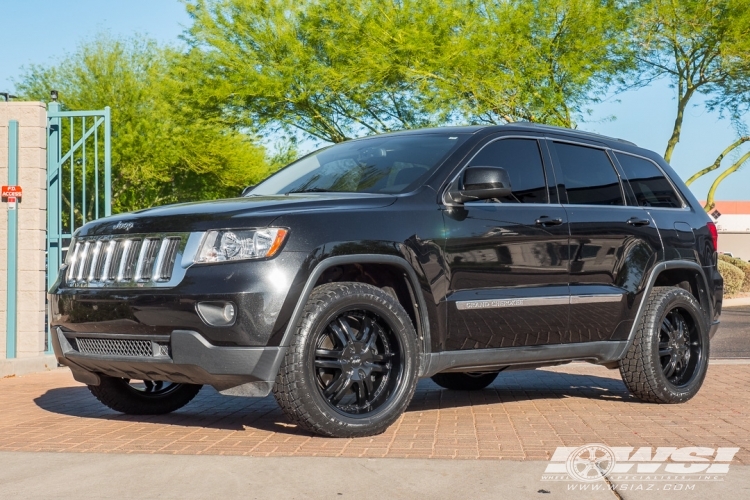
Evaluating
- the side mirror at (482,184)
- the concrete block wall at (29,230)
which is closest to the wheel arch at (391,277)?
the side mirror at (482,184)

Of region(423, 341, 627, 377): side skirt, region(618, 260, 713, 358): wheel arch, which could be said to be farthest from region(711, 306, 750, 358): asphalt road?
region(423, 341, 627, 377): side skirt

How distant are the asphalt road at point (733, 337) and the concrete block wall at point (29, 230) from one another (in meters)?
7.57

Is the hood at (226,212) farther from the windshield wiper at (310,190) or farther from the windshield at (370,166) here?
the windshield at (370,166)

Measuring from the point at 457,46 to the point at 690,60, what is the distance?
6414 mm

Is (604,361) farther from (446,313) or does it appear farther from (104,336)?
(104,336)

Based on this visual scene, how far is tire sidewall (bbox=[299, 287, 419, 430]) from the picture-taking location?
577 cm

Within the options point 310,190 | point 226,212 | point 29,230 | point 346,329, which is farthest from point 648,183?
point 29,230

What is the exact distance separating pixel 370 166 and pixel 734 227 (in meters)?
101

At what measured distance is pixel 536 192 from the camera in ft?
23.6

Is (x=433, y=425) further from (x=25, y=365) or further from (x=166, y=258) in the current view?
(x=25, y=365)

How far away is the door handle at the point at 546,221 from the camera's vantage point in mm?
6965

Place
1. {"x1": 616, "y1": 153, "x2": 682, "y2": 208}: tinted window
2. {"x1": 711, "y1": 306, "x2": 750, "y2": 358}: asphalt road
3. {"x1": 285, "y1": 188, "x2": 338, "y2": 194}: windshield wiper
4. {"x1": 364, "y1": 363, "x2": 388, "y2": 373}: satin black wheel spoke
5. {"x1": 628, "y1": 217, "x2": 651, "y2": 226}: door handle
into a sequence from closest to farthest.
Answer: {"x1": 364, "y1": 363, "x2": 388, "y2": 373}: satin black wheel spoke < {"x1": 285, "y1": 188, "x2": 338, "y2": 194}: windshield wiper < {"x1": 628, "y1": 217, "x2": 651, "y2": 226}: door handle < {"x1": 616, "y1": 153, "x2": 682, "y2": 208}: tinted window < {"x1": 711, "y1": 306, "x2": 750, "y2": 358}: asphalt road

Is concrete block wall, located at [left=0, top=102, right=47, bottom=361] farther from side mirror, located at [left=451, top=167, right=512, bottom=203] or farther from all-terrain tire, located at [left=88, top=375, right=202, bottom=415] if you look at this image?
side mirror, located at [left=451, top=167, right=512, bottom=203]

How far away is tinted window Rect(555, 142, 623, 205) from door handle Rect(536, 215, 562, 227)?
351 mm
